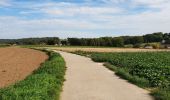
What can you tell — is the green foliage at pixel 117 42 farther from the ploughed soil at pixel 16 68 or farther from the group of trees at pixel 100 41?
the ploughed soil at pixel 16 68

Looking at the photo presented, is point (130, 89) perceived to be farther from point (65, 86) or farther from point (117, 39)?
point (117, 39)

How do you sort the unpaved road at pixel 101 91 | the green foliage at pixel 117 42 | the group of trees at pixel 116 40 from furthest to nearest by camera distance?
the group of trees at pixel 116 40 < the green foliage at pixel 117 42 < the unpaved road at pixel 101 91

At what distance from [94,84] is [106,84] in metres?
0.55

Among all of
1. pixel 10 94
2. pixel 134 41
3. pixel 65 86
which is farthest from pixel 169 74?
pixel 134 41

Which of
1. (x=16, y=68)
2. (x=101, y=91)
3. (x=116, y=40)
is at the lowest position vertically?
(x=16, y=68)

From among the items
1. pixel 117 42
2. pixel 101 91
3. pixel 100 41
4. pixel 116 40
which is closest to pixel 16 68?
pixel 101 91

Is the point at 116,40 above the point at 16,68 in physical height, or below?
above

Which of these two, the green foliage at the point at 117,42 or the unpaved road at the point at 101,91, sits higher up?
the unpaved road at the point at 101,91

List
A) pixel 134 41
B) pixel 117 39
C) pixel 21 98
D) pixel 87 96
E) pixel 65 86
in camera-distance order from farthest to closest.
Answer: pixel 134 41 < pixel 117 39 < pixel 65 86 < pixel 87 96 < pixel 21 98

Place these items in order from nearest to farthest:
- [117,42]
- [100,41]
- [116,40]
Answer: [117,42] < [116,40] < [100,41]

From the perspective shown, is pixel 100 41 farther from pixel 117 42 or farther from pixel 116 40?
pixel 117 42

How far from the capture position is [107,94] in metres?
15.4

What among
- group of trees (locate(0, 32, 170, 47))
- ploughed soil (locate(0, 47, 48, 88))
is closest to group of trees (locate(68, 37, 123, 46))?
group of trees (locate(0, 32, 170, 47))

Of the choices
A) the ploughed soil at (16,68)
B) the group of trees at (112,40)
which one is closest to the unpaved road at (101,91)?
the ploughed soil at (16,68)
